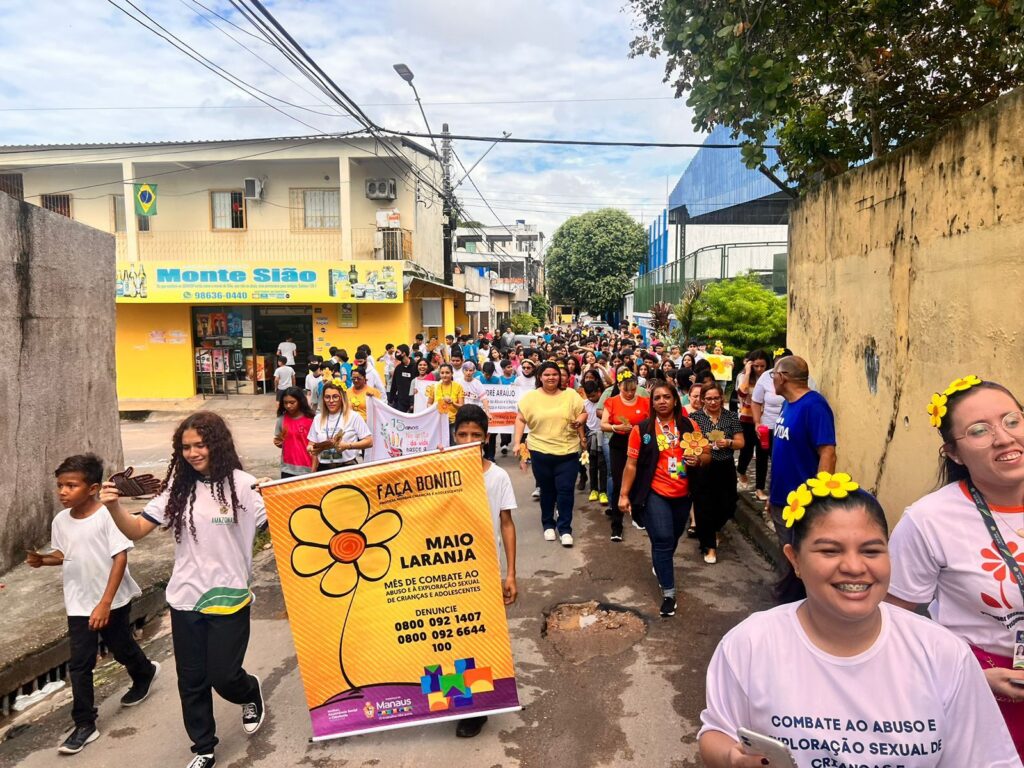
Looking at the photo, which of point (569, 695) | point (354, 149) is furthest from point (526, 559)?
point (354, 149)

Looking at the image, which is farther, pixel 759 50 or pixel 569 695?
pixel 759 50

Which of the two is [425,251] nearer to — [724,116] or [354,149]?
[354,149]

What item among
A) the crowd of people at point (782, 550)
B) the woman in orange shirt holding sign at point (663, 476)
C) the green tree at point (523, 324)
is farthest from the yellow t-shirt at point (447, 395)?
the green tree at point (523, 324)

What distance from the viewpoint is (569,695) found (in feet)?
14.1

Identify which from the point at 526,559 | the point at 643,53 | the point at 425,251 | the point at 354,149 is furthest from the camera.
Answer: the point at 425,251

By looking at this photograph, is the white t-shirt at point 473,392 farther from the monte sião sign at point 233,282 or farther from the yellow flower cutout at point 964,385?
the monte sião sign at point 233,282

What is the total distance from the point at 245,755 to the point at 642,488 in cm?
317

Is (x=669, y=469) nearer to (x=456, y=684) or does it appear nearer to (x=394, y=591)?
(x=456, y=684)

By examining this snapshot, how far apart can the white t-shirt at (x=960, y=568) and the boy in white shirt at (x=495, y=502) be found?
2033mm

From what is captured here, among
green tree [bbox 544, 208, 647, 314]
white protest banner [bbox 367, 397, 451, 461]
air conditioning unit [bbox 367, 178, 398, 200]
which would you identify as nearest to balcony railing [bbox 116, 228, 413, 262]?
air conditioning unit [bbox 367, 178, 398, 200]

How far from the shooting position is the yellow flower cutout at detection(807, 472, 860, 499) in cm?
187

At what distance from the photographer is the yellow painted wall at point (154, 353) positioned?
2025 centimetres

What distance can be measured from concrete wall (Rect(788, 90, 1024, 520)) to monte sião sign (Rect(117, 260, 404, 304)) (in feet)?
45.9

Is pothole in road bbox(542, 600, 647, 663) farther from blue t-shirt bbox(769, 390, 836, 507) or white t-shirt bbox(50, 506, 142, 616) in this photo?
white t-shirt bbox(50, 506, 142, 616)
